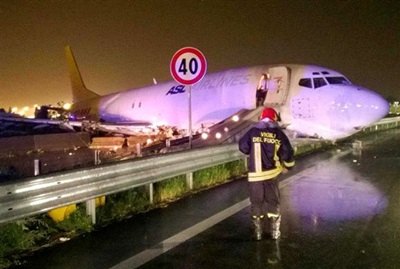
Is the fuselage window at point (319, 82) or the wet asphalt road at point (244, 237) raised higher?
the fuselage window at point (319, 82)

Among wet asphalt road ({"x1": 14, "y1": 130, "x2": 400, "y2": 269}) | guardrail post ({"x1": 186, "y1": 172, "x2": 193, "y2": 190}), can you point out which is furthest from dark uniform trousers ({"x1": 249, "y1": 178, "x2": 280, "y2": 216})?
guardrail post ({"x1": 186, "y1": 172, "x2": 193, "y2": 190})

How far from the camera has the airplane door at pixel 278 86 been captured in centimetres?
1623

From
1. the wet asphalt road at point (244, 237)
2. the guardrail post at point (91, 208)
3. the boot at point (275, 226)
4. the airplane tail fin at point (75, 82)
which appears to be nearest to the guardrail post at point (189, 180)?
the wet asphalt road at point (244, 237)

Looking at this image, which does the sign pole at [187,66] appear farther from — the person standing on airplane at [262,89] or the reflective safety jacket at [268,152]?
the person standing on airplane at [262,89]

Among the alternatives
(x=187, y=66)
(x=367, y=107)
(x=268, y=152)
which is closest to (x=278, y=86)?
(x=367, y=107)

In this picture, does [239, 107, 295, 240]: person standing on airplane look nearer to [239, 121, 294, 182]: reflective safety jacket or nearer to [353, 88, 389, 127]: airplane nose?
[239, 121, 294, 182]: reflective safety jacket

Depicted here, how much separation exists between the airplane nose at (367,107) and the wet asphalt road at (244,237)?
6263mm

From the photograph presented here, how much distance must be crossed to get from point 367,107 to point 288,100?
8.80 ft

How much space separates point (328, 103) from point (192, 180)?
765 cm

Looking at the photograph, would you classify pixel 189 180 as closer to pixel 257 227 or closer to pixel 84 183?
pixel 84 183

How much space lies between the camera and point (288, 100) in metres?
16.1

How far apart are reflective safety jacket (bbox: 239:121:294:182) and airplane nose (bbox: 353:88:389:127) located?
10341 millimetres

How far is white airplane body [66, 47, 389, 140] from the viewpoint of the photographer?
49.9 feet

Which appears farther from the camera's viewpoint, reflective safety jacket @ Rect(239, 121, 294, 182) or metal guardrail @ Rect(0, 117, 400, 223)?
reflective safety jacket @ Rect(239, 121, 294, 182)
